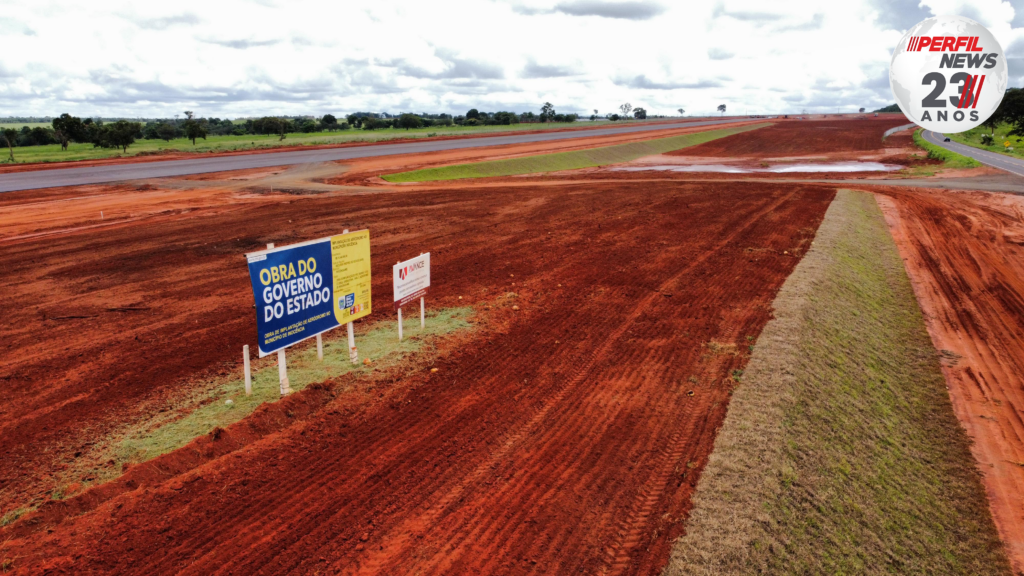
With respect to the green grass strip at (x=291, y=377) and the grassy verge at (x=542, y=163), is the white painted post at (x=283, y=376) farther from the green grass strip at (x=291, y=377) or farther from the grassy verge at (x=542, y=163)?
the grassy verge at (x=542, y=163)

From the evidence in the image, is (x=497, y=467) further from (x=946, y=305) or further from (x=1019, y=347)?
(x=946, y=305)

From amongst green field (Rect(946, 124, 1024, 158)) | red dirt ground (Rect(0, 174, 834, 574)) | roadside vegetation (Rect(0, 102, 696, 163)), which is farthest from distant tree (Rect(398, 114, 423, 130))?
red dirt ground (Rect(0, 174, 834, 574))

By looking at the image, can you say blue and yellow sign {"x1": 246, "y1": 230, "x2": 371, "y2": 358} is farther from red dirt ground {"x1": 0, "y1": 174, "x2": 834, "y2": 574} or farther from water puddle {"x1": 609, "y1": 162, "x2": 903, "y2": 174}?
water puddle {"x1": 609, "y1": 162, "x2": 903, "y2": 174}

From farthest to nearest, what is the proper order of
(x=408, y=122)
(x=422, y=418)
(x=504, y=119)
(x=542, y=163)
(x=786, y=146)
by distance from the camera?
(x=504, y=119), (x=408, y=122), (x=786, y=146), (x=542, y=163), (x=422, y=418)

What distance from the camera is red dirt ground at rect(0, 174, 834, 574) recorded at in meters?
5.44

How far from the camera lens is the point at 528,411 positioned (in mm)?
7973

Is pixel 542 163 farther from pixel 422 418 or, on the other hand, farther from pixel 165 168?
pixel 422 418

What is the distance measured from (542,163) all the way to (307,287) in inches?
1728

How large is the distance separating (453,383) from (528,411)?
1398 millimetres

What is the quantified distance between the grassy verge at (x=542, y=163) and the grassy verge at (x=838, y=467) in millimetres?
32435

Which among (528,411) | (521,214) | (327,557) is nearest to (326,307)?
(528,411)

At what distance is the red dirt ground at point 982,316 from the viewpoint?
7957mm

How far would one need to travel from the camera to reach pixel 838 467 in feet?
23.3

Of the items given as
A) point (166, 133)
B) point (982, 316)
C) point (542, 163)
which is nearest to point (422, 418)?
point (982, 316)
